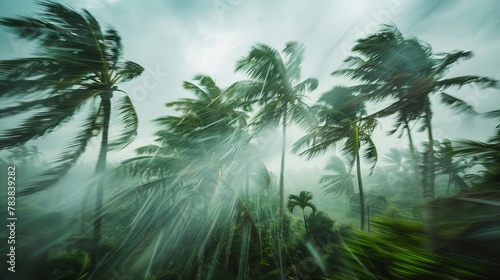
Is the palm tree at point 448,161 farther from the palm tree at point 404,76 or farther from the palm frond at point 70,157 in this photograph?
the palm frond at point 70,157

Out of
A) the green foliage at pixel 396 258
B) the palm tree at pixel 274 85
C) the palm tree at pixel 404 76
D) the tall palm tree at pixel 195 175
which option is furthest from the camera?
the palm tree at pixel 274 85

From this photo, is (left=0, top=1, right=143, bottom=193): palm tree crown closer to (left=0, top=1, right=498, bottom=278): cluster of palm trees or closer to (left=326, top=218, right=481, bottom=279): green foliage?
(left=0, top=1, right=498, bottom=278): cluster of palm trees

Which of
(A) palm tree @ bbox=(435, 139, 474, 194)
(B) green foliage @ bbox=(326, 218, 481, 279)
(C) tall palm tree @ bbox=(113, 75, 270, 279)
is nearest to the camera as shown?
(B) green foliage @ bbox=(326, 218, 481, 279)

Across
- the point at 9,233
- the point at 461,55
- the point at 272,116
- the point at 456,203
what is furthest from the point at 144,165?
the point at 461,55

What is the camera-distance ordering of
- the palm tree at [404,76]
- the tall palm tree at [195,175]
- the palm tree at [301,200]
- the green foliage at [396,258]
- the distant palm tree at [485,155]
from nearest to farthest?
1. the green foliage at [396,258]
2. the distant palm tree at [485,155]
3. the palm tree at [404,76]
4. the tall palm tree at [195,175]
5. the palm tree at [301,200]

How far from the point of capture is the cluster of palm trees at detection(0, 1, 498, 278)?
3369mm

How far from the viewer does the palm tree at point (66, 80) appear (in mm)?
3461

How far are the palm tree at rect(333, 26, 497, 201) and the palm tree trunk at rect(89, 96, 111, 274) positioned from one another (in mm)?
5351

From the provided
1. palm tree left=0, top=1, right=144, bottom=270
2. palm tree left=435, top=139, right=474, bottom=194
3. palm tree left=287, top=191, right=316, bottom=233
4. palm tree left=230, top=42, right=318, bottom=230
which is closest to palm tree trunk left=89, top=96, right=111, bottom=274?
palm tree left=0, top=1, right=144, bottom=270

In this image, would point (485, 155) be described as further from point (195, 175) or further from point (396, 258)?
point (195, 175)

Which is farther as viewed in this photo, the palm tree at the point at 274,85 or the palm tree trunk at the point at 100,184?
the palm tree at the point at 274,85

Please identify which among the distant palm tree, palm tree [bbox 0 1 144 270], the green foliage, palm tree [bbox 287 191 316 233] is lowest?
palm tree [bbox 287 191 316 233]

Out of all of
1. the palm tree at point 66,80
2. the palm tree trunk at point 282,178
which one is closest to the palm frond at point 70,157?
the palm tree at point 66,80

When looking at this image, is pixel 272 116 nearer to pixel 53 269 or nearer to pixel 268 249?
pixel 268 249
